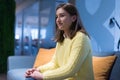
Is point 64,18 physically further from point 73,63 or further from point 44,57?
point 44,57

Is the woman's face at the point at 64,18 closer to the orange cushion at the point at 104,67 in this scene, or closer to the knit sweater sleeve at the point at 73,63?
the knit sweater sleeve at the point at 73,63

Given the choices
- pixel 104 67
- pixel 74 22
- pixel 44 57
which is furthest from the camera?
pixel 44 57

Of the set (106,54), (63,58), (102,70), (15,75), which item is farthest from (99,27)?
(63,58)

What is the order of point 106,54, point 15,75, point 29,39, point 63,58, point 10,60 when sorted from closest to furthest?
point 63,58
point 106,54
point 15,75
point 10,60
point 29,39

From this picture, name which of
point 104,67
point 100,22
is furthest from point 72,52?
point 100,22

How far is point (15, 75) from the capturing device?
277cm

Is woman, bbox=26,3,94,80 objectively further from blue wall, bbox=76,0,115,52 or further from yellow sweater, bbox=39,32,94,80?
blue wall, bbox=76,0,115,52

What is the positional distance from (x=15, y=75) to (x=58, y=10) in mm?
1495

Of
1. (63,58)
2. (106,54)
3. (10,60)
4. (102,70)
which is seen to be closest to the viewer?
(63,58)

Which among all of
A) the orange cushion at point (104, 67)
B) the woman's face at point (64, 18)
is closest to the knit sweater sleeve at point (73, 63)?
the woman's face at point (64, 18)

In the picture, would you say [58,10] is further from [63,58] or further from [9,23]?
[9,23]

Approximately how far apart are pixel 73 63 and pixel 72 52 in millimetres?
78

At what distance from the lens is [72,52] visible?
4.77 feet

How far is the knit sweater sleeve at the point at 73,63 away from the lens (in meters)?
1.42
